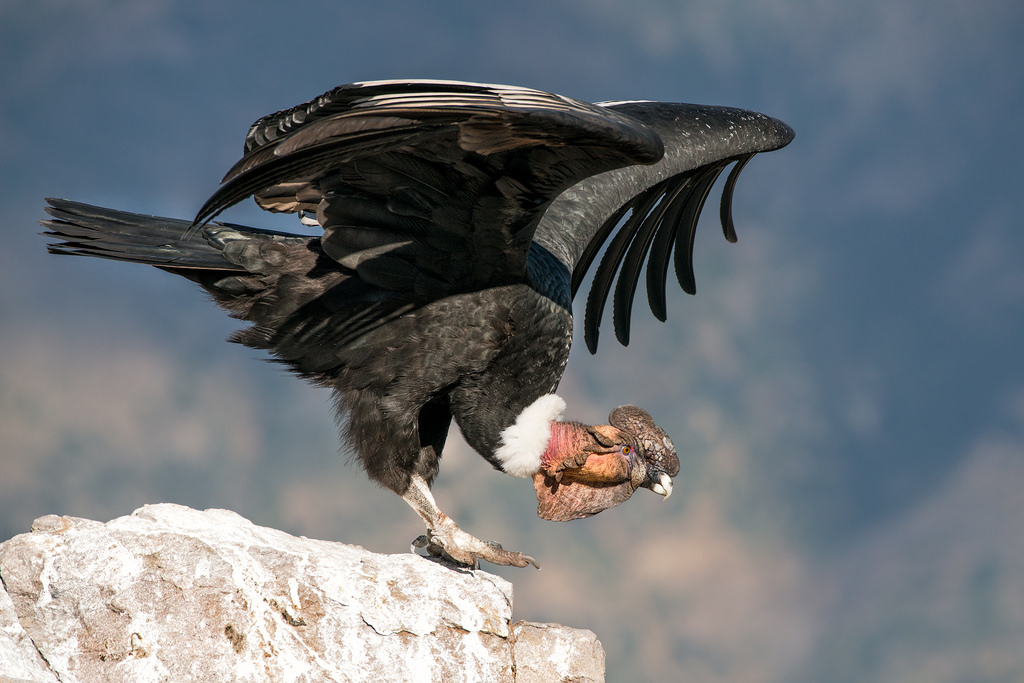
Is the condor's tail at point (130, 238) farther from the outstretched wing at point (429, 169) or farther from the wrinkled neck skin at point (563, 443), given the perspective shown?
the wrinkled neck skin at point (563, 443)

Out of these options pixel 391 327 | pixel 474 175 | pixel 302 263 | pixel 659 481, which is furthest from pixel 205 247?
pixel 659 481

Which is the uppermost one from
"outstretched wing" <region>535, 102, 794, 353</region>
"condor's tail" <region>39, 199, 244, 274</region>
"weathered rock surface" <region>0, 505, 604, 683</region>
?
Answer: "outstretched wing" <region>535, 102, 794, 353</region>

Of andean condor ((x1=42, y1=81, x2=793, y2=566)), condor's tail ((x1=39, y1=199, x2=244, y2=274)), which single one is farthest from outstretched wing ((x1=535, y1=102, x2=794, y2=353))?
condor's tail ((x1=39, y1=199, x2=244, y2=274))

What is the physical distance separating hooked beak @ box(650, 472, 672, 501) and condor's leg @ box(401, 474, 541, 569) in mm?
825

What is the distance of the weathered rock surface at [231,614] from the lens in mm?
4137

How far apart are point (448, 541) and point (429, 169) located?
1778 millimetres

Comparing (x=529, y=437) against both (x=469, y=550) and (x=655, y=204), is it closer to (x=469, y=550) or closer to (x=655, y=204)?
(x=469, y=550)

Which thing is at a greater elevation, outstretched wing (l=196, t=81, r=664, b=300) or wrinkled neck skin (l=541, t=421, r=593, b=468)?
outstretched wing (l=196, t=81, r=664, b=300)

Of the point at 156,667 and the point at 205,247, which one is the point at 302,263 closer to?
the point at 205,247

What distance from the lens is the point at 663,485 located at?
514cm

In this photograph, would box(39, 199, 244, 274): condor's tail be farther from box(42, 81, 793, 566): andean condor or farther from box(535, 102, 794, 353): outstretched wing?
box(535, 102, 794, 353): outstretched wing

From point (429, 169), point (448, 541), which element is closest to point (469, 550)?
point (448, 541)

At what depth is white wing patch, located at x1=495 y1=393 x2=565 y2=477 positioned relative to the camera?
4957 mm

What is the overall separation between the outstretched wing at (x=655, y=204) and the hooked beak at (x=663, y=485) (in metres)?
1.43
